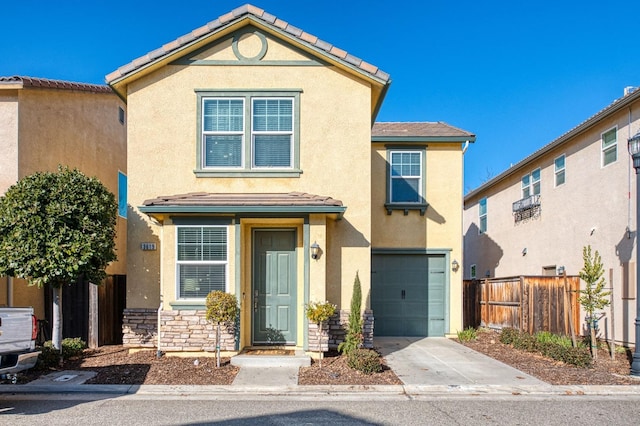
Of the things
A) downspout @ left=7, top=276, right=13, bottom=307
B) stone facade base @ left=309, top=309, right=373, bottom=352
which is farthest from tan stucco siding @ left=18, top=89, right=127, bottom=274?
stone facade base @ left=309, top=309, right=373, bottom=352

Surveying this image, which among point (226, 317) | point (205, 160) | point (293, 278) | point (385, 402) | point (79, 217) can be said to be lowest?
point (385, 402)

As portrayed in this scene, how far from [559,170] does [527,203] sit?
1960 mm

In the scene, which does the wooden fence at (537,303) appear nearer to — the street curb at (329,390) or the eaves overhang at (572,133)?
the street curb at (329,390)

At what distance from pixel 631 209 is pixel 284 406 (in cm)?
884

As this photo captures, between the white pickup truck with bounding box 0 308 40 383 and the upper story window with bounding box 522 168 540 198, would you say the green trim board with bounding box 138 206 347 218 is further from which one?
the upper story window with bounding box 522 168 540 198

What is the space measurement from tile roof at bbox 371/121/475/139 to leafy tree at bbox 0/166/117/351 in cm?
752

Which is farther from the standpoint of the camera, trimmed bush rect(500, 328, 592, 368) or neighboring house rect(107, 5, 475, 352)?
neighboring house rect(107, 5, 475, 352)

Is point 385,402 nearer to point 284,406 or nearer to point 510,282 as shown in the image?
point 284,406

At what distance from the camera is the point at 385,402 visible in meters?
7.05

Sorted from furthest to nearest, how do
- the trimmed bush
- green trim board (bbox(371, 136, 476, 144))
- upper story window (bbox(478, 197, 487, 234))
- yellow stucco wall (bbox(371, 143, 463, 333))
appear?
upper story window (bbox(478, 197, 487, 234)), yellow stucco wall (bbox(371, 143, 463, 333)), green trim board (bbox(371, 136, 476, 144)), the trimmed bush

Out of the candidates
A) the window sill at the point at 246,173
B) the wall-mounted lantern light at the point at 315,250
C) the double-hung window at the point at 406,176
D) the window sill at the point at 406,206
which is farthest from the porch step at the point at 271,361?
the double-hung window at the point at 406,176

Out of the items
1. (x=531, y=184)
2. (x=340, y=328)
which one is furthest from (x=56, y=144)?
(x=531, y=184)

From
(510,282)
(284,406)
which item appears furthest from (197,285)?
(510,282)

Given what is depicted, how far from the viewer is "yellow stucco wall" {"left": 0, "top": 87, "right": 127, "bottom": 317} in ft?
35.5
